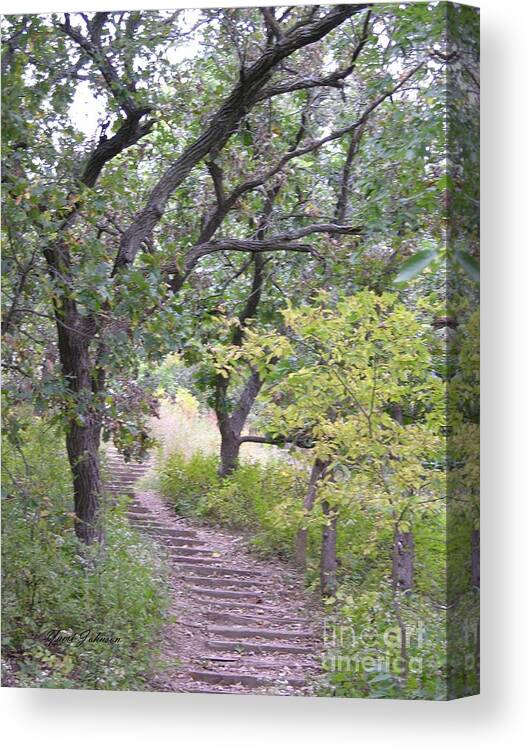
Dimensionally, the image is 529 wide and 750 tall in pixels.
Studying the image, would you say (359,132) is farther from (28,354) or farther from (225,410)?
(28,354)

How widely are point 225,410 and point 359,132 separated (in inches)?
46.7

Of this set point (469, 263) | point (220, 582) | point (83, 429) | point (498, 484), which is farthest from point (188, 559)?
point (469, 263)

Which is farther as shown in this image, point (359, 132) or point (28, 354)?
point (28, 354)

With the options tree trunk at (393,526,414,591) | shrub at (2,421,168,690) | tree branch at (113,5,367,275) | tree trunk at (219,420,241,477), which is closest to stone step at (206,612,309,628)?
shrub at (2,421,168,690)

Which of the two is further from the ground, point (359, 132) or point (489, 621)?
point (359, 132)

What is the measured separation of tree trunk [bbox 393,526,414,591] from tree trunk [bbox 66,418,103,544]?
123 cm

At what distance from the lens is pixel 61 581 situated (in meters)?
4.41

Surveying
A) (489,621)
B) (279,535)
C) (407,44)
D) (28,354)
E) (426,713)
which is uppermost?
(407,44)

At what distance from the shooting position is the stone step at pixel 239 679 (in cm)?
409

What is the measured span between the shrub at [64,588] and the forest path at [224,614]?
0.28ft

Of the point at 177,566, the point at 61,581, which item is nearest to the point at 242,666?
the point at 177,566

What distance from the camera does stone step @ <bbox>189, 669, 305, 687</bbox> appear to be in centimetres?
409

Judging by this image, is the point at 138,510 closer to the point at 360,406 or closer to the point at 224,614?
the point at 224,614

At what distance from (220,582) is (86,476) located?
705mm
